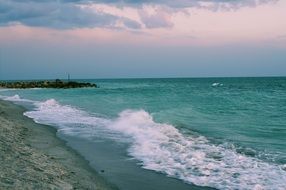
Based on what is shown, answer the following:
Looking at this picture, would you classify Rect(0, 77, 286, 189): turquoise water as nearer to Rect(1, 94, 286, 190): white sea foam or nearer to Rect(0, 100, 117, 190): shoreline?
Rect(1, 94, 286, 190): white sea foam

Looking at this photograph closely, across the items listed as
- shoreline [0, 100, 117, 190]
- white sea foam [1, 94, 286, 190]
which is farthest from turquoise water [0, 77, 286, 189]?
shoreline [0, 100, 117, 190]

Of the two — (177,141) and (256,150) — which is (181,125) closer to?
(177,141)

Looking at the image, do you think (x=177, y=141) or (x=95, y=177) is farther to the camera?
(x=177, y=141)

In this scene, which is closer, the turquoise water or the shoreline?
the shoreline

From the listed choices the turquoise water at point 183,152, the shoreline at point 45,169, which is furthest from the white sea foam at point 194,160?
the shoreline at point 45,169

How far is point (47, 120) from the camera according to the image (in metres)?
25.3

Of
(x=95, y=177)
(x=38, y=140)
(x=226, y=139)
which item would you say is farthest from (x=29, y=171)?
(x=226, y=139)

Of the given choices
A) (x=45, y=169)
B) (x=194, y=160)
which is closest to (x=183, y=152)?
(x=194, y=160)

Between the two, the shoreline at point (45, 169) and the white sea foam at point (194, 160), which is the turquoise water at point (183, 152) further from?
the shoreline at point (45, 169)

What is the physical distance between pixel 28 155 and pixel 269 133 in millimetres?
13359

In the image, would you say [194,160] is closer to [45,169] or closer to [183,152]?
[183,152]

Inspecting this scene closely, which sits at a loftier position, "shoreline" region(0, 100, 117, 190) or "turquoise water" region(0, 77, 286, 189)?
"shoreline" region(0, 100, 117, 190)

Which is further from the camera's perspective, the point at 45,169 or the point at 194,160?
the point at 194,160

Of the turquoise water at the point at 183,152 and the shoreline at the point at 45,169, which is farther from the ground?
the shoreline at the point at 45,169
